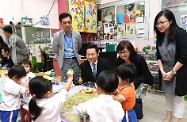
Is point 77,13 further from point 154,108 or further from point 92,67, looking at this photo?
point 154,108

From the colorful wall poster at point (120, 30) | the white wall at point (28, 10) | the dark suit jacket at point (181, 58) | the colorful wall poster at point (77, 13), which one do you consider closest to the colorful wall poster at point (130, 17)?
the colorful wall poster at point (120, 30)

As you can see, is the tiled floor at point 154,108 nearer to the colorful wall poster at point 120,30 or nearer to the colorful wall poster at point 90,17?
the colorful wall poster at point 120,30

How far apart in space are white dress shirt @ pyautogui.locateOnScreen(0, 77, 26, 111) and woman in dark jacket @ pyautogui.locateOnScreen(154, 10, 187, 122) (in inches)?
59.5

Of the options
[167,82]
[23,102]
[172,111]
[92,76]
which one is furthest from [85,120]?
[172,111]

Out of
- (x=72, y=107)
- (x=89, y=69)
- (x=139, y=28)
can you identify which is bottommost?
(x=72, y=107)

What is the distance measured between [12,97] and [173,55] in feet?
5.52

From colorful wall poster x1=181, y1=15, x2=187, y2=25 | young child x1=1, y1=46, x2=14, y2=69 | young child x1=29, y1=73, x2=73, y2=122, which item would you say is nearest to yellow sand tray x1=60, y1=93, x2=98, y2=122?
young child x1=29, y1=73, x2=73, y2=122

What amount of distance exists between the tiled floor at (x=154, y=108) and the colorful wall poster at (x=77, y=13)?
2.25 m

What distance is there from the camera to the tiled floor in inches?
83.7

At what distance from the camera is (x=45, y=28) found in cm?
340

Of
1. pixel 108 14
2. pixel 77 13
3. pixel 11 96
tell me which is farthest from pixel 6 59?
pixel 108 14

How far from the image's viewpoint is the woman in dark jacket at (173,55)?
1519mm

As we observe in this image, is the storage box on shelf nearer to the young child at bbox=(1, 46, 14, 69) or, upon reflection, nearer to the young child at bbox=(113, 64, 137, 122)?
the young child at bbox=(113, 64, 137, 122)

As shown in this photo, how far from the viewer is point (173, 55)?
1608 mm
